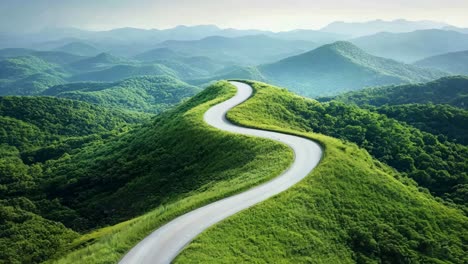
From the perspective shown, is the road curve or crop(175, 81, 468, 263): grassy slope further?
crop(175, 81, 468, 263): grassy slope

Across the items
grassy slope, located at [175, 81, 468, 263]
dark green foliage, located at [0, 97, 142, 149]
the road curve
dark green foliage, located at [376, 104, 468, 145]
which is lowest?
dark green foliage, located at [0, 97, 142, 149]

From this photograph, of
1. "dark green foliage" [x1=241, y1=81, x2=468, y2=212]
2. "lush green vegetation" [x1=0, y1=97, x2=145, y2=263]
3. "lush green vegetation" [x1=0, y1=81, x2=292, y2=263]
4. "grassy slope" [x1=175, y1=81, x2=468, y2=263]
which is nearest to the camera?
"grassy slope" [x1=175, y1=81, x2=468, y2=263]

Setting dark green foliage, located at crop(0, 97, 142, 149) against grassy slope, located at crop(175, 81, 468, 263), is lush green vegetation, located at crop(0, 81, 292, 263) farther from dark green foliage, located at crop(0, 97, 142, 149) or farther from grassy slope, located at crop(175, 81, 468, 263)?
dark green foliage, located at crop(0, 97, 142, 149)

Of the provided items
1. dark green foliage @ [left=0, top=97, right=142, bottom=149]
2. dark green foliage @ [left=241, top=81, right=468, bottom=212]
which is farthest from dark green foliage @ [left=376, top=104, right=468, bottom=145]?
dark green foliage @ [left=0, top=97, right=142, bottom=149]

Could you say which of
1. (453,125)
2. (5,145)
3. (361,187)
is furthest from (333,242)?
(5,145)

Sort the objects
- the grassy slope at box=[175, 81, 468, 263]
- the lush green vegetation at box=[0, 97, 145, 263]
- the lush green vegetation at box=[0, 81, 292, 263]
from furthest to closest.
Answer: the lush green vegetation at box=[0, 97, 145, 263] < the lush green vegetation at box=[0, 81, 292, 263] < the grassy slope at box=[175, 81, 468, 263]

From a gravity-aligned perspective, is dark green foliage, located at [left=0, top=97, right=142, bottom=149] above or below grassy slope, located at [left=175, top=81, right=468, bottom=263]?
below
